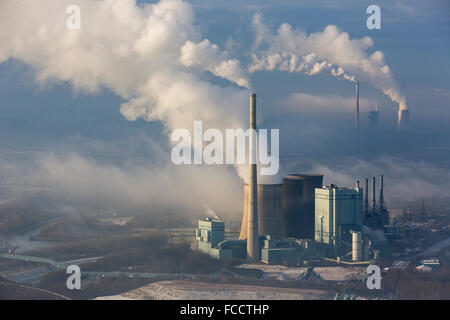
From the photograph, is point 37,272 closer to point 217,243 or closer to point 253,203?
point 217,243

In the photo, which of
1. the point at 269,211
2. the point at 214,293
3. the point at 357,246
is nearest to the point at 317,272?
the point at 357,246

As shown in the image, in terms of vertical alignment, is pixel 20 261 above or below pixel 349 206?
below

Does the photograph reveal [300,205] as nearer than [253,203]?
No

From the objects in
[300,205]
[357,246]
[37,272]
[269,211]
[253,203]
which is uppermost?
[253,203]

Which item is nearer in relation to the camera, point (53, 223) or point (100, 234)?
point (100, 234)
